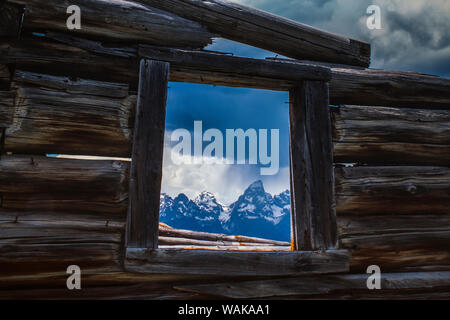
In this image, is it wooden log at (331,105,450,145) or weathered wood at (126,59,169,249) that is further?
wooden log at (331,105,450,145)

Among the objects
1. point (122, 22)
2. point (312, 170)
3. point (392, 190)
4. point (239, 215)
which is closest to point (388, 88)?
point (392, 190)

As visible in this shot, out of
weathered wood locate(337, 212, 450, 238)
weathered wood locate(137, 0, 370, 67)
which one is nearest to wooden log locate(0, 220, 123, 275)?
weathered wood locate(337, 212, 450, 238)

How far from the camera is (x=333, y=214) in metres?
2.41

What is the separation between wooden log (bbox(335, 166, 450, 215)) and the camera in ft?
8.29

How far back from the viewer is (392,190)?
2.61 metres

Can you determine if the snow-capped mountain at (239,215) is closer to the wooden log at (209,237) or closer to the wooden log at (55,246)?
the wooden log at (209,237)

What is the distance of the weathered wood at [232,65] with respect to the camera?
237 centimetres

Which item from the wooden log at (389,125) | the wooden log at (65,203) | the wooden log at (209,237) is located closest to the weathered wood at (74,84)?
the wooden log at (65,203)

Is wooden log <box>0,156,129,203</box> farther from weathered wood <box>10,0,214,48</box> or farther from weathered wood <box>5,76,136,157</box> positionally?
weathered wood <box>10,0,214,48</box>

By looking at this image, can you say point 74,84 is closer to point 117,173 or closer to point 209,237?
point 117,173

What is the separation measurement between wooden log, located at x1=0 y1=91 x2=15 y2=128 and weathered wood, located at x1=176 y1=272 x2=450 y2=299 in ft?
5.32

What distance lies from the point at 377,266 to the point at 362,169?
0.80 meters
